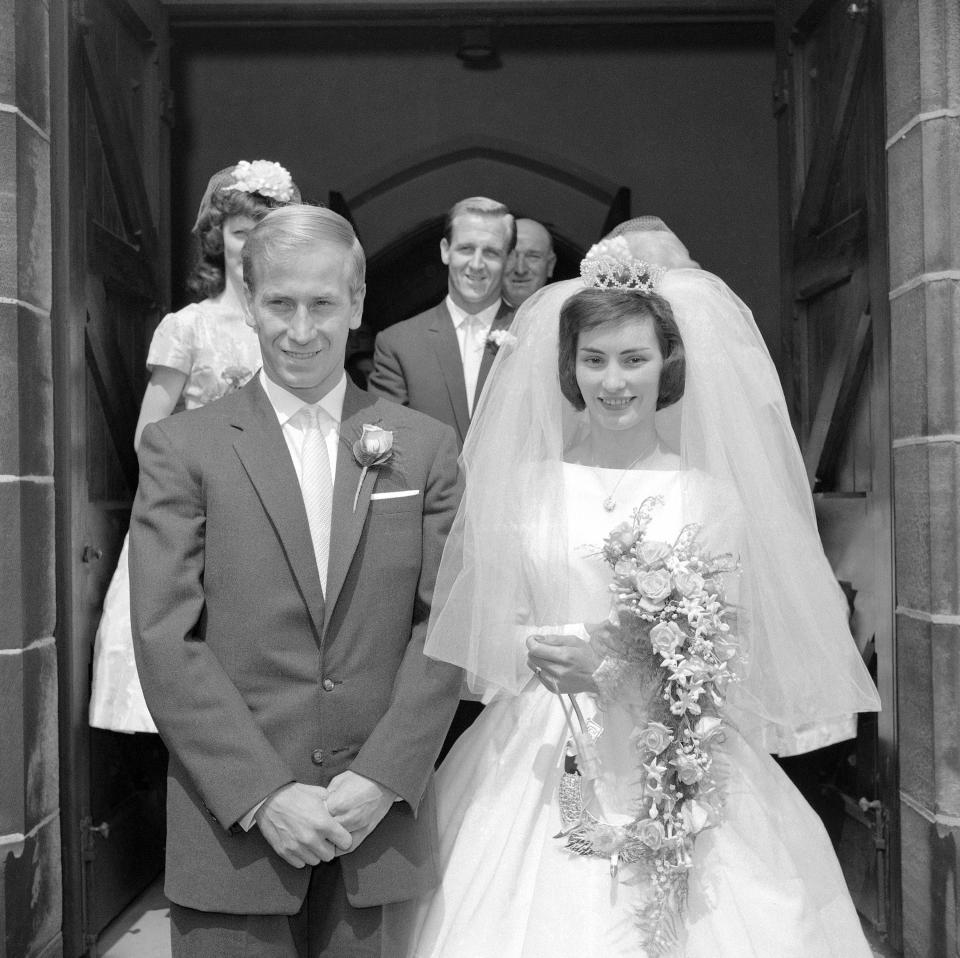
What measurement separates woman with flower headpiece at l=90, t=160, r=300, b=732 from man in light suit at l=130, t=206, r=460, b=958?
4.25ft

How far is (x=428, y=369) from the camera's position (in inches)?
165

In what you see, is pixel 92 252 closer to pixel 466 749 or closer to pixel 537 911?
pixel 466 749

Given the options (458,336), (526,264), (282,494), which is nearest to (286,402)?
(282,494)

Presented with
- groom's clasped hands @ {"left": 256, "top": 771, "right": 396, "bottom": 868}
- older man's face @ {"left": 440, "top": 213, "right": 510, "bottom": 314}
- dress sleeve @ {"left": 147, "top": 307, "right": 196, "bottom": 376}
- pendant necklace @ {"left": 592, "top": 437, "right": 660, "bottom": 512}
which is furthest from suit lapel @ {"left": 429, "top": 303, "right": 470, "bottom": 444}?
groom's clasped hands @ {"left": 256, "top": 771, "right": 396, "bottom": 868}

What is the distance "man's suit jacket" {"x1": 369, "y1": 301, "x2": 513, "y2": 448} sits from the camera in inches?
164

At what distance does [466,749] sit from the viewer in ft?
9.66

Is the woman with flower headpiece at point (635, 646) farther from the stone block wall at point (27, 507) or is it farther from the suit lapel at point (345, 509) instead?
the stone block wall at point (27, 507)

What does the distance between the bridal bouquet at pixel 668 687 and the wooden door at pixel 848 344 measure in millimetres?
1334

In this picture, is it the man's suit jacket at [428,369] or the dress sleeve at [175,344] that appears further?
the man's suit jacket at [428,369]

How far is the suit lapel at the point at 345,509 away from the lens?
8.07 ft

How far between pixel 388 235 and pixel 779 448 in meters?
3.40

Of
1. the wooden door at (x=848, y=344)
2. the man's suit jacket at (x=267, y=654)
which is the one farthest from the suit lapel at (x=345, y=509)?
the wooden door at (x=848, y=344)

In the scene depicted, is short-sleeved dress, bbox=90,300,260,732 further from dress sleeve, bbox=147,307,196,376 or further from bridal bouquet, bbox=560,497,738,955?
bridal bouquet, bbox=560,497,738,955

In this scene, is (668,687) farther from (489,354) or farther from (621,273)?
(489,354)
